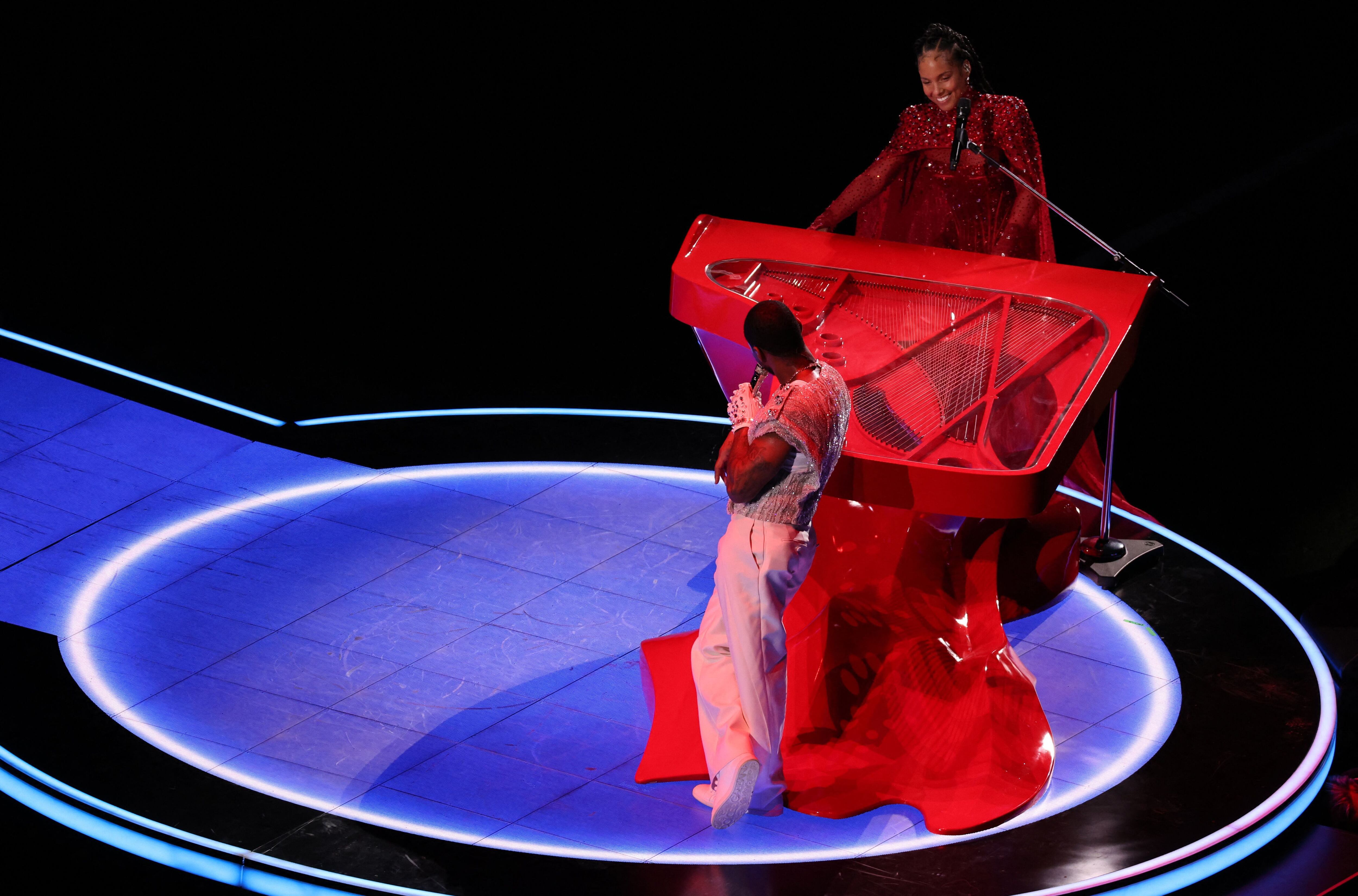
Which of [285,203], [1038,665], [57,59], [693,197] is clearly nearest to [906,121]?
[1038,665]

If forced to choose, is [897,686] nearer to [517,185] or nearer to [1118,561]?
[1118,561]

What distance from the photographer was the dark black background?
23.4 ft

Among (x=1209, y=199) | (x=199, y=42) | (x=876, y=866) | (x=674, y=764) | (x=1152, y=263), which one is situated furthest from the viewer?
(x=1209, y=199)

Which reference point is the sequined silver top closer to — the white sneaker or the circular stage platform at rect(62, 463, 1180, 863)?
the white sneaker

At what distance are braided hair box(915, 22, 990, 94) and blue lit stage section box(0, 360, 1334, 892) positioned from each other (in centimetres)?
181

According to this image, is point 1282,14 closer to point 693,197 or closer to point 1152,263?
point 1152,263

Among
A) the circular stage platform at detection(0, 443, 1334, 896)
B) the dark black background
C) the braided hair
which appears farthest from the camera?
the dark black background

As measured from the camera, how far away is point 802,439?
3566 mm

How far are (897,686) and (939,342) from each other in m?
0.96

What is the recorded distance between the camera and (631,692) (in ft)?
15.0

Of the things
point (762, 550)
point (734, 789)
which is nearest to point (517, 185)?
point (762, 550)

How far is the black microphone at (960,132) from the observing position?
4375 millimetres

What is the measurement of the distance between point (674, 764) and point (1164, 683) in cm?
159

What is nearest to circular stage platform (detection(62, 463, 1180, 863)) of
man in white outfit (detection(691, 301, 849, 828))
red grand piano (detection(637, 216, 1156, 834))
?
red grand piano (detection(637, 216, 1156, 834))
